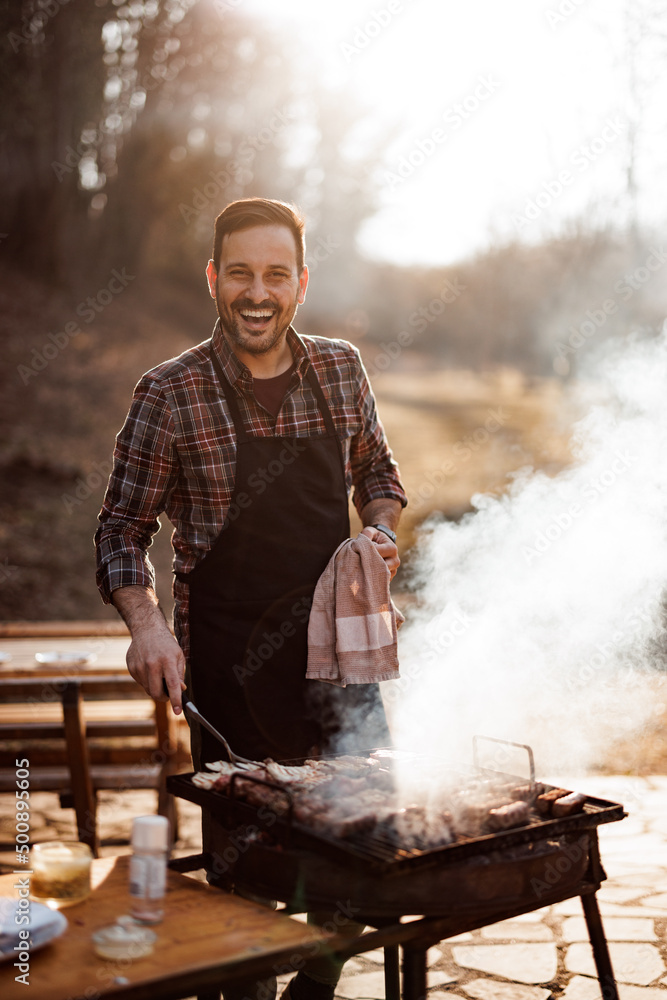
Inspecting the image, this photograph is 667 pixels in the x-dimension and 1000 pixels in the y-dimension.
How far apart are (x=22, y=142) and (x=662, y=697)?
48.6 feet

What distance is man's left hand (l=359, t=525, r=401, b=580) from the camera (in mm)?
2566

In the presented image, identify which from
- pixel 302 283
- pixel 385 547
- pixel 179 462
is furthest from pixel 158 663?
pixel 302 283

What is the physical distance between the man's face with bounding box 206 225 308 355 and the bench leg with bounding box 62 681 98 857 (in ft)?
7.33

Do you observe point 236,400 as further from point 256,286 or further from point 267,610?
point 267,610

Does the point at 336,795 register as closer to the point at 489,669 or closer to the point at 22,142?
the point at 489,669

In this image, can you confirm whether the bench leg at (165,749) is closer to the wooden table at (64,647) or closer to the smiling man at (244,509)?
the wooden table at (64,647)

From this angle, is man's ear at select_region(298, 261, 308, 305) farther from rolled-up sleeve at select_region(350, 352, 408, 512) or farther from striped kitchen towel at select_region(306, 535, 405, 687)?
striped kitchen towel at select_region(306, 535, 405, 687)

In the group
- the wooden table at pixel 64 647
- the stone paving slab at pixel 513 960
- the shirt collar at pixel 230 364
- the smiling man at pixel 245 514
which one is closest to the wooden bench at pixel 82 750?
the wooden table at pixel 64 647

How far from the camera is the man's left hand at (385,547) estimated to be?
2.57 metres

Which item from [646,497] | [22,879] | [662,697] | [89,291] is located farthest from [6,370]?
[22,879]

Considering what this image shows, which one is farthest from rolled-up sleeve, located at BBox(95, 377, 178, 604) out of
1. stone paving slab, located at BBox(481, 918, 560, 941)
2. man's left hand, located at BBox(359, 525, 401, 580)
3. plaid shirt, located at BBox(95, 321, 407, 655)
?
stone paving slab, located at BBox(481, 918, 560, 941)

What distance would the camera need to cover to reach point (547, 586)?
143 inches

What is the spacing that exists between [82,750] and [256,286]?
260 centimetres

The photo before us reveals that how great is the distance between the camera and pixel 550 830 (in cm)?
185
